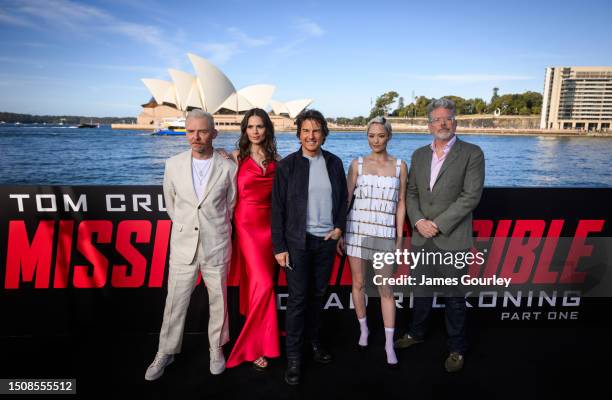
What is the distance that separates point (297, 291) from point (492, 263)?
60.5 inches

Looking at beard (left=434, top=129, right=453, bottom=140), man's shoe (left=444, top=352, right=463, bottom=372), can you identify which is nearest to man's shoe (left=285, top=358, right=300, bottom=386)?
man's shoe (left=444, top=352, right=463, bottom=372)

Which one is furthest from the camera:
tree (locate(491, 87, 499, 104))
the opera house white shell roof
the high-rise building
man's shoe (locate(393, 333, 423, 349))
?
tree (locate(491, 87, 499, 104))

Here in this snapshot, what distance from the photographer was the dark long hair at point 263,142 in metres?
1.93

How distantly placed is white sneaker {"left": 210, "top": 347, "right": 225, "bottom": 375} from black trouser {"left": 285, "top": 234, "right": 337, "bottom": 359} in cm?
40

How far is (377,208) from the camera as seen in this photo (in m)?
1.99

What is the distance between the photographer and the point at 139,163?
942 inches

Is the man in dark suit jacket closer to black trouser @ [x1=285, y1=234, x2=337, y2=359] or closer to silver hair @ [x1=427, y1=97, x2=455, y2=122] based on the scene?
silver hair @ [x1=427, y1=97, x2=455, y2=122]

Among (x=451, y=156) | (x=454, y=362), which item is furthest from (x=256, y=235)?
(x=454, y=362)

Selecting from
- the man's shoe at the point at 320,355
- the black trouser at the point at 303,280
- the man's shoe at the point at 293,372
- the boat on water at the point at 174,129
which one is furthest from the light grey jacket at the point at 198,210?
the boat on water at the point at 174,129

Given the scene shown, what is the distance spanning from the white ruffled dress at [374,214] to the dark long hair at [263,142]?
0.53 meters

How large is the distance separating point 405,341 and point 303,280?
2.98 feet

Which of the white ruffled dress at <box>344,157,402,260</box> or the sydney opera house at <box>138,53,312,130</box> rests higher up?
the sydney opera house at <box>138,53,312,130</box>

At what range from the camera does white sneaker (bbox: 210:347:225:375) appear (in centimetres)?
199

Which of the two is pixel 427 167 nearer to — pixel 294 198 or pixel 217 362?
pixel 294 198
